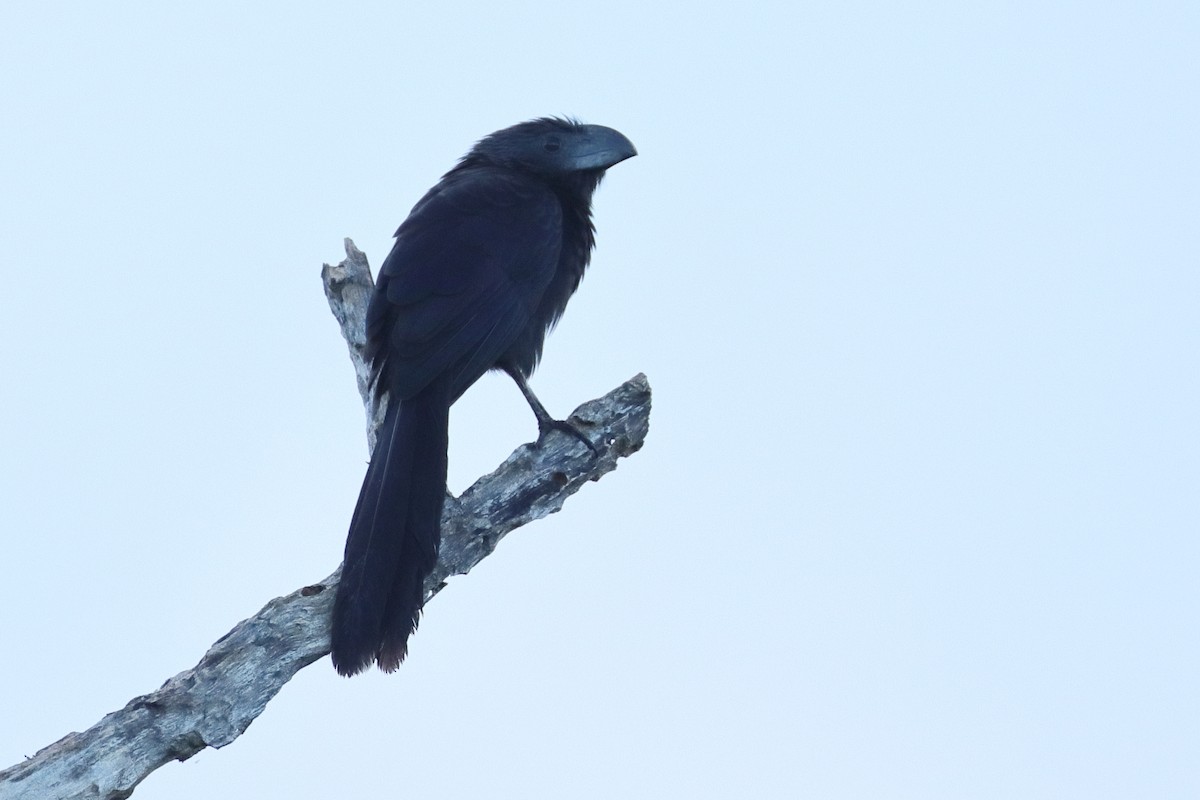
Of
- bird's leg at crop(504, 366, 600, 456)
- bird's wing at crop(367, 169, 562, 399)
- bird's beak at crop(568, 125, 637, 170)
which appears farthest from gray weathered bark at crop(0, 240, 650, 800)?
bird's beak at crop(568, 125, 637, 170)

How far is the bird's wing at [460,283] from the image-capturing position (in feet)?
16.9

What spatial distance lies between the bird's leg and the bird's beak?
1.13 meters

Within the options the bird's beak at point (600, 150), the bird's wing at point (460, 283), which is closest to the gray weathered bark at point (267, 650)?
the bird's wing at point (460, 283)

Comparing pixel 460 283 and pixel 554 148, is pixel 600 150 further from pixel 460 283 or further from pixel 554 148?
pixel 460 283

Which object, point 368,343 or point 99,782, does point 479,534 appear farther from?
point 99,782

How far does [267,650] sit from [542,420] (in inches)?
59.8

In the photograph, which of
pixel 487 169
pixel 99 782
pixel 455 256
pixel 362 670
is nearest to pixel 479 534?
pixel 362 670

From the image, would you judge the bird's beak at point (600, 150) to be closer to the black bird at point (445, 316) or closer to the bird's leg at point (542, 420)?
the black bird at point (445, 316)

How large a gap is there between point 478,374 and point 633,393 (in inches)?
24.8

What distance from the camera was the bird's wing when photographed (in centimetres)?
516

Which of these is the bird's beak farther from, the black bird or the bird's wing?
the bird's wing

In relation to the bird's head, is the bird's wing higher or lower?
lower

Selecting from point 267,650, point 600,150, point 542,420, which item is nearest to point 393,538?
point 267,650

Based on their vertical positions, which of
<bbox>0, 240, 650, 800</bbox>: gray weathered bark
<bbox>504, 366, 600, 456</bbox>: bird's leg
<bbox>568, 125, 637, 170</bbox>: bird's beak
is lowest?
<bbox>0, 240, 650, 800</bbox>: gray weathered bark
